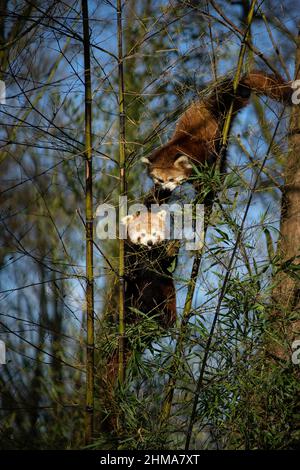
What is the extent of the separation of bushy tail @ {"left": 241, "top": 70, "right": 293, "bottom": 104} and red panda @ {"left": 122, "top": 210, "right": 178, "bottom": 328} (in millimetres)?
855

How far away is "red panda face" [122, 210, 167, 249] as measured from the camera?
3624mm

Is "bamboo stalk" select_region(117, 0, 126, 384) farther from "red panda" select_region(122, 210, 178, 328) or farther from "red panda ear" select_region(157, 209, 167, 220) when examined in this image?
"red panda ear" select_region(157, 209, 167, 220)

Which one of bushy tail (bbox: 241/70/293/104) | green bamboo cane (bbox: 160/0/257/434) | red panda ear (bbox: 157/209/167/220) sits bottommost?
green bamboo cane (bbox: 160/0/257/434)

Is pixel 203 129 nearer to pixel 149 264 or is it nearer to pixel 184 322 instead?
pixel 149 264

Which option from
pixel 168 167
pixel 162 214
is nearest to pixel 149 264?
pixel 162 214

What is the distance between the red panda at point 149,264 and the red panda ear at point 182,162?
18.4 inches

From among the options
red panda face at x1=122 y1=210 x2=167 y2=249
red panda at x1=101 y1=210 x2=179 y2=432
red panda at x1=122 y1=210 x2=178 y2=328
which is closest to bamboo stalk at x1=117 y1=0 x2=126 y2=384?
red panda at x1=101 y1=210 x2=179 y2=432

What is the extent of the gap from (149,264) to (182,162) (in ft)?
3.26

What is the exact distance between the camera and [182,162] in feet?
13.5

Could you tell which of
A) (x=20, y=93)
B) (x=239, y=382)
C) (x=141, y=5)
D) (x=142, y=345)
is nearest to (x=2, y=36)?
(x=141, y=5)

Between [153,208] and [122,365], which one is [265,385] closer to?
[122,365]
